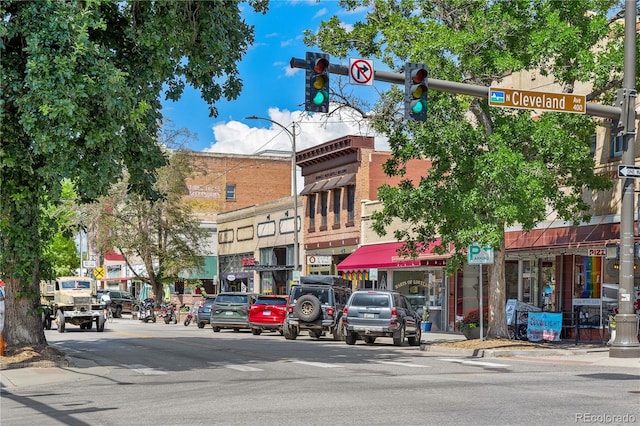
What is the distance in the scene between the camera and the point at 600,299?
30438 mm

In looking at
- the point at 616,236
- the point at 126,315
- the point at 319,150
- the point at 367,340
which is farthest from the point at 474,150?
the point at 126,315

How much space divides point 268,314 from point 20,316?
656 inches

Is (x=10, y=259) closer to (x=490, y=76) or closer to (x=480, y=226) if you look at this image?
(x=480, y=226)

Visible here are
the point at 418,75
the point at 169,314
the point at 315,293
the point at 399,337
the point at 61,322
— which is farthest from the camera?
the point at 169,314

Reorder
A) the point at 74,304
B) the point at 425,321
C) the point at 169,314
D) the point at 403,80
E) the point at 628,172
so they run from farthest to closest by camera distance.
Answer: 1. the point at 169,314
2. the point at 425,321
3. the point at 74,304
4. the point at 628,172
5. the point at 403,80

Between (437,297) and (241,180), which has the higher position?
(241,180)

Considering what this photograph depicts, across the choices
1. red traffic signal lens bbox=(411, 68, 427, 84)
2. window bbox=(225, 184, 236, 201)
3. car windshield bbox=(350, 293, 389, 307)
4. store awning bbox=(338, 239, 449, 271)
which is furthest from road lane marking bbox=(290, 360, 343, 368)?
window bbox=(225, 184, 236, 201)

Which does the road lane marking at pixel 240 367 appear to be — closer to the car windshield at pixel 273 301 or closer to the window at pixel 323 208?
the car windshield at pixel 273 301

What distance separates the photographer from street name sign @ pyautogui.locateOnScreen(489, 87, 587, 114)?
65.7 feet

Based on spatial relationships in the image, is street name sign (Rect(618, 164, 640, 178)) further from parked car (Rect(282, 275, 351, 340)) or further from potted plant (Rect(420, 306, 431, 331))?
potted plant (Rect(420, 306, 431, 331))

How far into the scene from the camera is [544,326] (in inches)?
1192

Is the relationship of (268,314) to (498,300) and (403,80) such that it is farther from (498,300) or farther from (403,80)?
(403,80)

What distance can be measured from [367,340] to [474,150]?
27.1 feet

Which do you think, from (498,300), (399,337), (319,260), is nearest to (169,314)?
(319,260)
